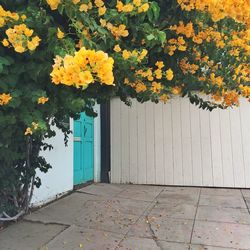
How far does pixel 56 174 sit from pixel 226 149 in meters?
3.71

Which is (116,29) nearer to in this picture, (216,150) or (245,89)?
(245,89)

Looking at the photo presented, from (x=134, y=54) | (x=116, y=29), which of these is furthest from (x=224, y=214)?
(x=116, y=29)

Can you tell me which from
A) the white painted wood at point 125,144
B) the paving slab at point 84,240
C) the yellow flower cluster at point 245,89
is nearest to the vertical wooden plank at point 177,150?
the white painted wood at point 125,144

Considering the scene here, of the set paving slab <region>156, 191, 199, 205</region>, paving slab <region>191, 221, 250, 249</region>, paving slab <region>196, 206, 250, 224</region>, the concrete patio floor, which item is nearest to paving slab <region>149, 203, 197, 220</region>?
the concrete patio floor

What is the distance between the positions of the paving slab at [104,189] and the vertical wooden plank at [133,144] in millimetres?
391

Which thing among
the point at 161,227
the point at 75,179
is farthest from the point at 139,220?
the point at 75,179

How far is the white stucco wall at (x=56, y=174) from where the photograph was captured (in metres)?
4.94

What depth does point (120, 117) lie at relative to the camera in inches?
300

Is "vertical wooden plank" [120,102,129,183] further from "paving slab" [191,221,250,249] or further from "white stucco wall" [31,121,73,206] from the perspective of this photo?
"paving slab" [191,221,250,249]

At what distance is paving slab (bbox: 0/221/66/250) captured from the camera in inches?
131

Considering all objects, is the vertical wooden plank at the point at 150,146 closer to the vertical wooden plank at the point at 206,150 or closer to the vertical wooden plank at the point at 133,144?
the vertical wooden plank at the point at 133,144

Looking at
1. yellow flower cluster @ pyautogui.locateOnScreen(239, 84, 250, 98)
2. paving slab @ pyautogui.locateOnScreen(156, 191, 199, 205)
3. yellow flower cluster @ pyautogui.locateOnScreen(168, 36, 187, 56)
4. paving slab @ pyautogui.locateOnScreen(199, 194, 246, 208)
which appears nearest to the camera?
yellow flower cluster @ pyautogui.locateOnScreen(168, 36, 187, 56)

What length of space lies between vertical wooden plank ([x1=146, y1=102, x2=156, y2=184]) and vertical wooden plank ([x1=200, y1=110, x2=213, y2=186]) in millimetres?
1094

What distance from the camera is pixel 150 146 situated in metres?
7.43
